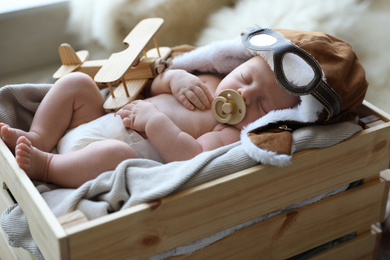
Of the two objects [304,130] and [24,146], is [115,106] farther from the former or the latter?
[304,130]

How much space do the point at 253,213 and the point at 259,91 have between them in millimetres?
292

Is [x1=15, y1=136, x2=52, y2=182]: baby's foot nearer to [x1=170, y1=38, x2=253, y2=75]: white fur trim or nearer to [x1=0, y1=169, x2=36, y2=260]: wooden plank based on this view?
[x1=0, y1=169, x2=36, y2=260]: wooden plank

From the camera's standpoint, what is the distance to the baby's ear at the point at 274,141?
0.89 meters

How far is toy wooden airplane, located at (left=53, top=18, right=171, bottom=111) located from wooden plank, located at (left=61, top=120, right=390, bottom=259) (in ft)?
1.20

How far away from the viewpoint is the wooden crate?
77 cm

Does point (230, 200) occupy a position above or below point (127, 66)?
below

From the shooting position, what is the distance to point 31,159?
3.04ft

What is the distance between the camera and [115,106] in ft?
3.68

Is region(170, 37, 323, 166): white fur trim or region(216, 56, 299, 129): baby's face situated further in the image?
region(216, 56, 299, 129): baby's face

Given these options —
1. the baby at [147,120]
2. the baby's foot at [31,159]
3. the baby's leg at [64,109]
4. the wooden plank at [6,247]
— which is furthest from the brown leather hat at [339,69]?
the wooden plank at [6,247]

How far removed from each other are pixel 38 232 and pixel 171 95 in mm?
487

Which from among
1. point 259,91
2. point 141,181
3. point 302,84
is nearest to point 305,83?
point 302,84

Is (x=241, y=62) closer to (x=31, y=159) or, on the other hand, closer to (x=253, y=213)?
(x=253, y=213)

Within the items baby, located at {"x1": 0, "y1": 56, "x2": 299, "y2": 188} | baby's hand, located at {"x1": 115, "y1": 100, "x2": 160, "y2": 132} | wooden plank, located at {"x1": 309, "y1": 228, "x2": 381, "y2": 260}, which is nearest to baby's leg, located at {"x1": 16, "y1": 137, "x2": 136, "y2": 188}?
Result: baby, located at {"x1": 0, "y1": 56, "x2": 299, "y2": 188}
